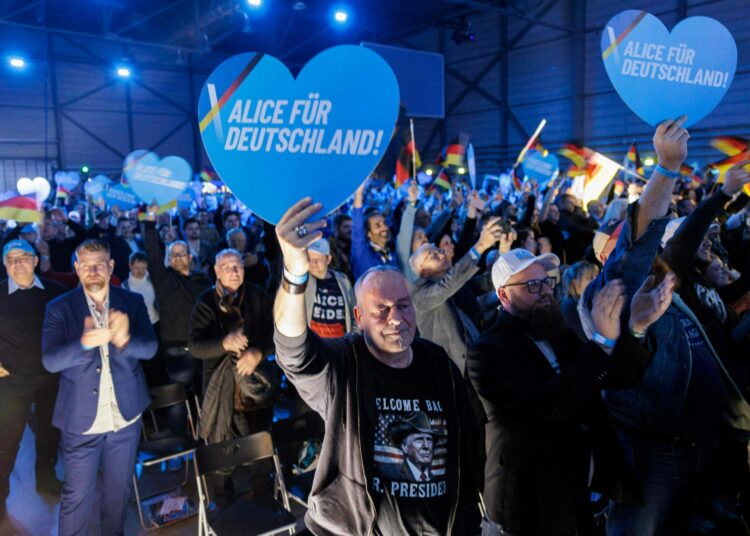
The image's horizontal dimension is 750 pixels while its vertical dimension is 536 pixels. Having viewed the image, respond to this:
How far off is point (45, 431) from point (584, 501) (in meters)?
3.89

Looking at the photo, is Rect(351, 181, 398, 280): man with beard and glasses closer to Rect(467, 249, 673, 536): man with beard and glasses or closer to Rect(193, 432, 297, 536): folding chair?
Rect(193, 432, 297, 536): folding chair

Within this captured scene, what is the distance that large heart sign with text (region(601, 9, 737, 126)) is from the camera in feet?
8.46

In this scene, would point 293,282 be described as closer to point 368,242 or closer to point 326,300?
point 326,300

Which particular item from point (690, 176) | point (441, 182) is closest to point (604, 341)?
point (441, 182)

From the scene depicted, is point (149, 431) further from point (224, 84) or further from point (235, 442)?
point (224, 84)

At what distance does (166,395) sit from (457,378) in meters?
3.04

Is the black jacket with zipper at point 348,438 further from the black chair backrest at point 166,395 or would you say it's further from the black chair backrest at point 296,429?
the black chair backrest at point 166,395

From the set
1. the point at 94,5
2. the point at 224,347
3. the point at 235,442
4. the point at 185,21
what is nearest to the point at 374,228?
the point at 224,347

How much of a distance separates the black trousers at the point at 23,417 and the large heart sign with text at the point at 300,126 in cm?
309

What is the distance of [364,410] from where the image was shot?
77.3 inches

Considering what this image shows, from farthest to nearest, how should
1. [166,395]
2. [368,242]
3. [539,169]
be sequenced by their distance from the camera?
[539,169]
[368,242]
[166,395]

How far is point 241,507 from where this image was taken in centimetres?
347

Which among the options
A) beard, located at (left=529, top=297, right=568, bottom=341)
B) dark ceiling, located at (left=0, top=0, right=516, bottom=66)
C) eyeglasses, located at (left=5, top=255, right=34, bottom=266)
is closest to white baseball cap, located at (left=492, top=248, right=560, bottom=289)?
beard, located at (left=529, top=297, right=568, bottom=341)

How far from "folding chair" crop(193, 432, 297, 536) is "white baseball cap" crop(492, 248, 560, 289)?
5.91 ft
